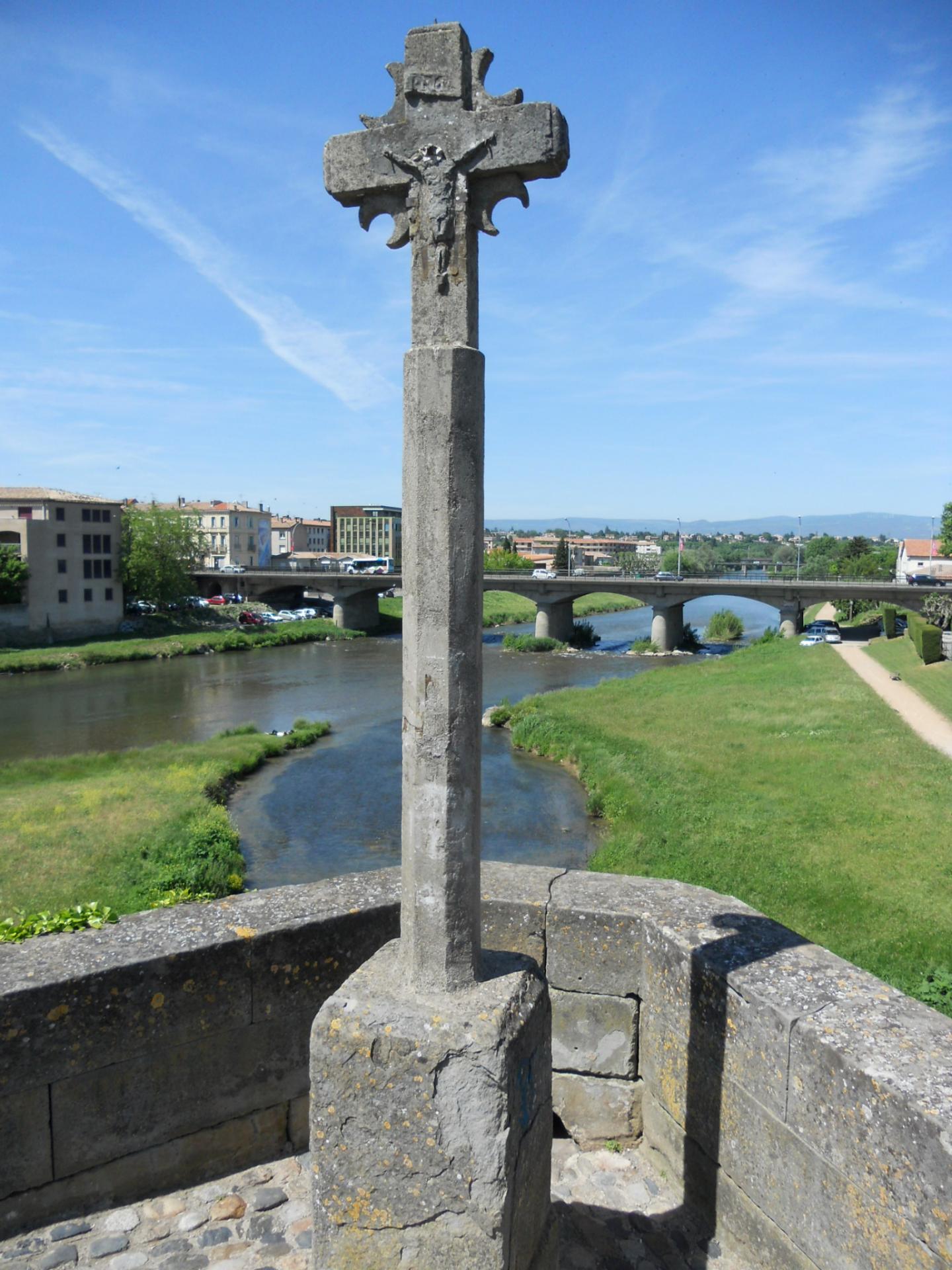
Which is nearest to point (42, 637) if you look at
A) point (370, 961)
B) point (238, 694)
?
point (238, 694)

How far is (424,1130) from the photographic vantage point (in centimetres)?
332

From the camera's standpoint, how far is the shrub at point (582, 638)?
60.3 metres

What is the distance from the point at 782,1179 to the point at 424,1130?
1.61m

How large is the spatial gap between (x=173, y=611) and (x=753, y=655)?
40.2 m

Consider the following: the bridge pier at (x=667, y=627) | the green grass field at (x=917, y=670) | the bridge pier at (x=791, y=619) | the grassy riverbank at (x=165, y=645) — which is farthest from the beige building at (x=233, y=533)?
the green grass field at (x=917, y=670)

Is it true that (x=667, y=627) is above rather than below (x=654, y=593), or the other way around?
below

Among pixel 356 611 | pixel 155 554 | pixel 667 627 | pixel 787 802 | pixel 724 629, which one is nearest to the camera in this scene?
pixel 787 802

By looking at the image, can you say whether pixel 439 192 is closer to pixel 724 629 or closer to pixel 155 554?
pixel 155 554

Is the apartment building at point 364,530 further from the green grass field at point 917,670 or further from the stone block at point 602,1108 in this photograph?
the stone block at point 602,1108

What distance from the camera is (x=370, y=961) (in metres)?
3.79

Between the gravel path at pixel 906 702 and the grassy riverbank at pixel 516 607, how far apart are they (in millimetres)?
29223

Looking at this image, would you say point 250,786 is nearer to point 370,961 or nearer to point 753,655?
point 370,961

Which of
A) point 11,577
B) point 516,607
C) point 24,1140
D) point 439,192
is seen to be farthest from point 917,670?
point 516,607

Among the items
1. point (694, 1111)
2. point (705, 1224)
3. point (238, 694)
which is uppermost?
point (694, 1111)
